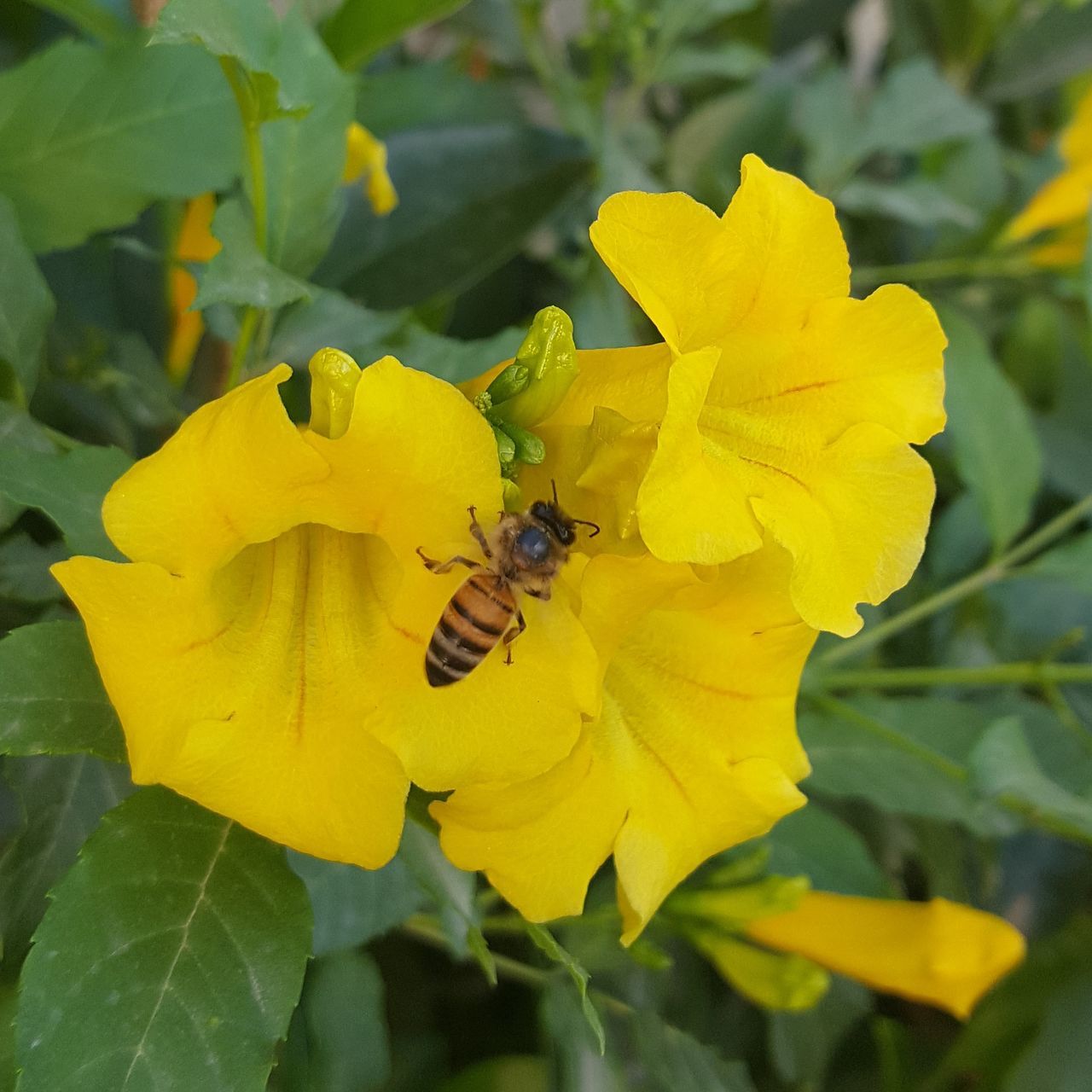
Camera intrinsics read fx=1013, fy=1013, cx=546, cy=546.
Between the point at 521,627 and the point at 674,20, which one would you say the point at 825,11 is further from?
the point at 521,627

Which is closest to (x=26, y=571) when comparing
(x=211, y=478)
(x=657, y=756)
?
(x=211, y=478)

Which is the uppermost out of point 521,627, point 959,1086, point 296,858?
point 521,627

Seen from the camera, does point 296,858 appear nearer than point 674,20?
Yes

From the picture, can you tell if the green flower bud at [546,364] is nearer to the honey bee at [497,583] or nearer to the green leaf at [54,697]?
the honey bee at [497,583]

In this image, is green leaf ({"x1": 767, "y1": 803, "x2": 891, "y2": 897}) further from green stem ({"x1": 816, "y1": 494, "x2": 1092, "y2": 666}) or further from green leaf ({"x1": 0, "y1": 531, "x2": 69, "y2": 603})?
green leaf ({"x1": 0, "y1": 531, "x2": 69, "y2": 603})

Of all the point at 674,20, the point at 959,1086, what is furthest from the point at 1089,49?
the point at 959,1086

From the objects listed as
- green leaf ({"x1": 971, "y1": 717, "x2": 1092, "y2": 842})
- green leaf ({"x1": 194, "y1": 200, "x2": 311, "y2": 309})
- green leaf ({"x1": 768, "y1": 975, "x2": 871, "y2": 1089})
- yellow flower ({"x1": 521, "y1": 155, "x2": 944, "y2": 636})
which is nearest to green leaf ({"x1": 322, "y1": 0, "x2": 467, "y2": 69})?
green leaf ({"x1": 194, "y1": 200, "x2": 311, "y2": 309})
